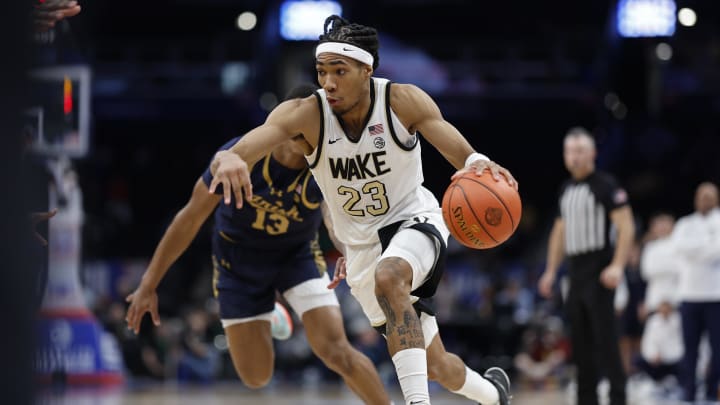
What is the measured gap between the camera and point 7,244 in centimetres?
187

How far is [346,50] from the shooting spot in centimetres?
466

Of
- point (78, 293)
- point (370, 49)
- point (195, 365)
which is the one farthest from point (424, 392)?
point (195, 365)

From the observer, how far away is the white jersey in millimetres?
4723

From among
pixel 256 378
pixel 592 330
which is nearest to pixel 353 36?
pixel 256 378

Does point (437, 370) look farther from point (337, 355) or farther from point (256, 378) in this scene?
point (256, 378)

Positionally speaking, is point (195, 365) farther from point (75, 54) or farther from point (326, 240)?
point (75, 54)

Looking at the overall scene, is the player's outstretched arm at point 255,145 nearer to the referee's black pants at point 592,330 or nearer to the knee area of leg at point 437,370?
the knee area of leg at point 437,370

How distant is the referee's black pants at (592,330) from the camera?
25.2 ft

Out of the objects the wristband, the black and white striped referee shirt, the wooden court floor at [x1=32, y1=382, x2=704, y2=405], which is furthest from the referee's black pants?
the wristband

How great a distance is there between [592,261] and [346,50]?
4071mm

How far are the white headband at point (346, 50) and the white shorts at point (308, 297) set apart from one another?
65.0 inches

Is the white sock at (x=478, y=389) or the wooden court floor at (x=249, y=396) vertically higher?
the white sock at (x=478, y=389)

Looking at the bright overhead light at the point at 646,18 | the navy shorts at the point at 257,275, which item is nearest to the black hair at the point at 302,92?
the navy shorts at the point at 257,275

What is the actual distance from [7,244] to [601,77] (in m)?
18.2
